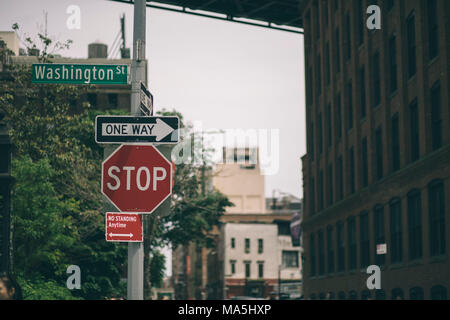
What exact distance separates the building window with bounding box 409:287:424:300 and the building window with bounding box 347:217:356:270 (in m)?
11.2

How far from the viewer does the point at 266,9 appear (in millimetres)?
62219

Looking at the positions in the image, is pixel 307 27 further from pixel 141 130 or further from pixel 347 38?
pixel 141 130

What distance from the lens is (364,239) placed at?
41.7 metres

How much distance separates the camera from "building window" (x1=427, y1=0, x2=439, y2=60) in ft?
101

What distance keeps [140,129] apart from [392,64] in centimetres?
2933

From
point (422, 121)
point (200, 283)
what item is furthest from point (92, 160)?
point (200, 283)

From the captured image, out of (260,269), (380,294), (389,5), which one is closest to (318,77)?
(389,5)

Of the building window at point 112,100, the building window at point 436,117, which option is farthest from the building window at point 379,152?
the building window at point 112,100

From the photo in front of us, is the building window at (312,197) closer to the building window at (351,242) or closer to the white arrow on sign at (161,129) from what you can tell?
the building window at (351,242)

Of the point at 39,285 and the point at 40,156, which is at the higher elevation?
the point at 40,156

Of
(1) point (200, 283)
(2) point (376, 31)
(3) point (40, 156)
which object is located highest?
(2) point (376, 31)

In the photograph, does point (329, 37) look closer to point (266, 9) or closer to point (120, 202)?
point (266, 9)

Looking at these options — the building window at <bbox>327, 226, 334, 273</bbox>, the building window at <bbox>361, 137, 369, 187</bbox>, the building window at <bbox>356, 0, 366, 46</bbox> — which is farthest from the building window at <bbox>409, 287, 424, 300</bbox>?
the building window at <bbox>327, 226, 334, 273</bbox>

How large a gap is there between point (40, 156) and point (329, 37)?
21.1 meters
